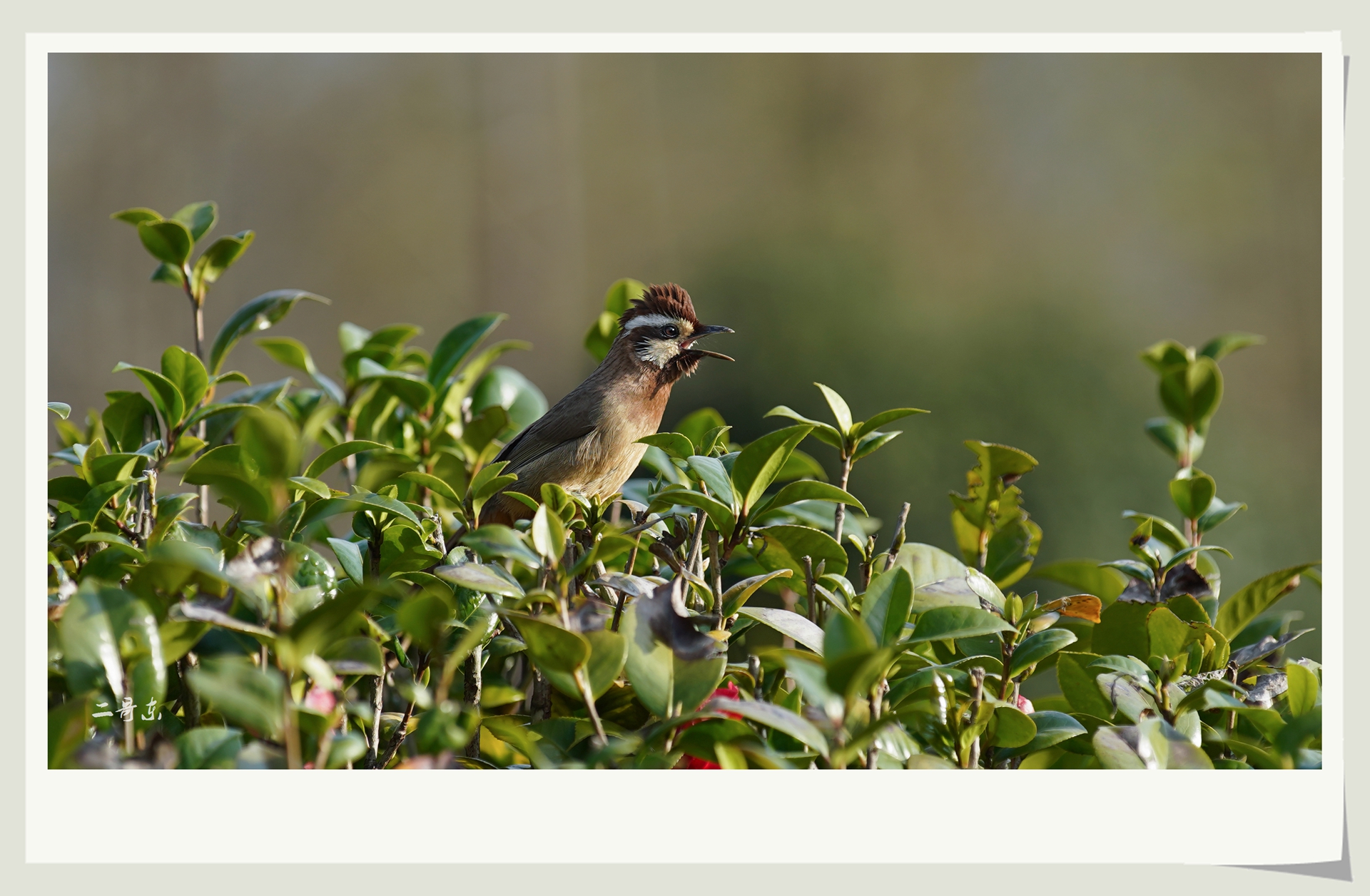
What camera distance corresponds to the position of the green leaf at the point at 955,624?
42.1 inches

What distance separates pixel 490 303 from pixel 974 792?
9673 millimetres

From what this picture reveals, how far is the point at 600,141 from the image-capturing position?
1086cm

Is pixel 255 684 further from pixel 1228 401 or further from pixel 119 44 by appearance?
pixel 1228 401

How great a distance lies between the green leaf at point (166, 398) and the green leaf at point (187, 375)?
2 centimetres

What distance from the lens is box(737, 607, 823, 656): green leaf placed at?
42.8 inches

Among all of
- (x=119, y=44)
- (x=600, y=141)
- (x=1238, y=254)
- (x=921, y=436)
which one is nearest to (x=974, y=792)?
(x=119, y=44)

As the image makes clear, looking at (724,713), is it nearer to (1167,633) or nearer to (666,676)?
(666,676)

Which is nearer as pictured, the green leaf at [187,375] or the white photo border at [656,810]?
the white photo border at [656,810]

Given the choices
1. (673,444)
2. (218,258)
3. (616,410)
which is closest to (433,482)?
(673,444)

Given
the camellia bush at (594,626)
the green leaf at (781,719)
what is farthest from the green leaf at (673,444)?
the green leaf at (781,719)

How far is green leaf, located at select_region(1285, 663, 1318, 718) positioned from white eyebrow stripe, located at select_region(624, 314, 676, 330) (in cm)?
204

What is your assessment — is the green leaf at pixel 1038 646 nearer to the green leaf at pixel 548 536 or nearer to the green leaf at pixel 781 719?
the green leaf at pixel 781 719

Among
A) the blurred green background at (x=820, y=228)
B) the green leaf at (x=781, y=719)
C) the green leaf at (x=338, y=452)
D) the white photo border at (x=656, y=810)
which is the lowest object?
the white photo border at (x=656, y=810)

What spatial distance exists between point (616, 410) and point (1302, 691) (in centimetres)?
203
